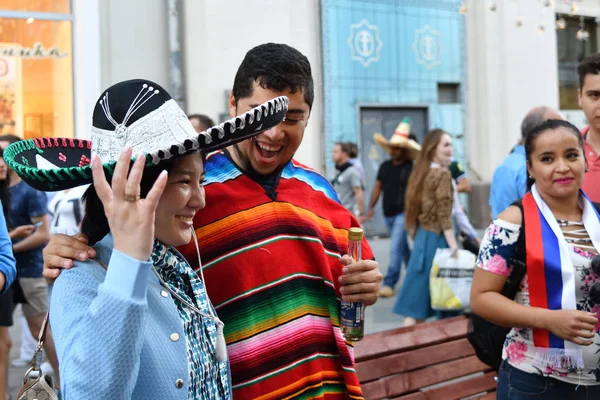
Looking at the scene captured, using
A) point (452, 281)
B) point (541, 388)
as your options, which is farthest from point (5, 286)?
point (452, 281)

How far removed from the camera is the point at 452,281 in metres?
5.62

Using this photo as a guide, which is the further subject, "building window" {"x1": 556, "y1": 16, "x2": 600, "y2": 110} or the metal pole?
"building window" {"x1": 556, "y1": 16, "x2": 600, "y2": 110}

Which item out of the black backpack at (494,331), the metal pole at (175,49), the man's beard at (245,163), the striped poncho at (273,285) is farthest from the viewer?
the metal pole at (175,49)

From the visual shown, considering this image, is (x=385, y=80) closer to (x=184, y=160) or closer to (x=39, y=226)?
(x=39, y=226)

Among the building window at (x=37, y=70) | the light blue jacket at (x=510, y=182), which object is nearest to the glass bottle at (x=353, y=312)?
the light blue jacket at (x=510, y=182)

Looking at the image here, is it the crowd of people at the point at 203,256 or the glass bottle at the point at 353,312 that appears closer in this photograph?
the crowd of people at the point at 203,256

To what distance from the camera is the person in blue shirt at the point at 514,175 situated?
4492 millimetres

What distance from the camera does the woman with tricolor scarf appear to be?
2496 mm

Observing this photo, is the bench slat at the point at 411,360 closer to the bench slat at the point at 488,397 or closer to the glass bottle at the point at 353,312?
the bench slat at the point at 488,397

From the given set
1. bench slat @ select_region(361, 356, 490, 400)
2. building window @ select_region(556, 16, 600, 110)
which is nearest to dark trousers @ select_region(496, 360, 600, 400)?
bench slat @ select_region(361, 356, 490, 400)

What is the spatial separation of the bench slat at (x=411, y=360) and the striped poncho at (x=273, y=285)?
1.29 m

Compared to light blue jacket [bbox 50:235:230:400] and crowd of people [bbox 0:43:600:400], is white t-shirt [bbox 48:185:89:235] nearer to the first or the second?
crowd of people [bbox 0:43:600:400]

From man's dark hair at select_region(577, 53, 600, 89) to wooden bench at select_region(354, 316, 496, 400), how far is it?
1.52 metres

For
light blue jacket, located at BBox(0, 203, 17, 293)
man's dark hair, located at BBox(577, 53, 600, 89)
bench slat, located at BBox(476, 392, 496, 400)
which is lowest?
bench slat, located at BBox(476, 392, 496, 400)
